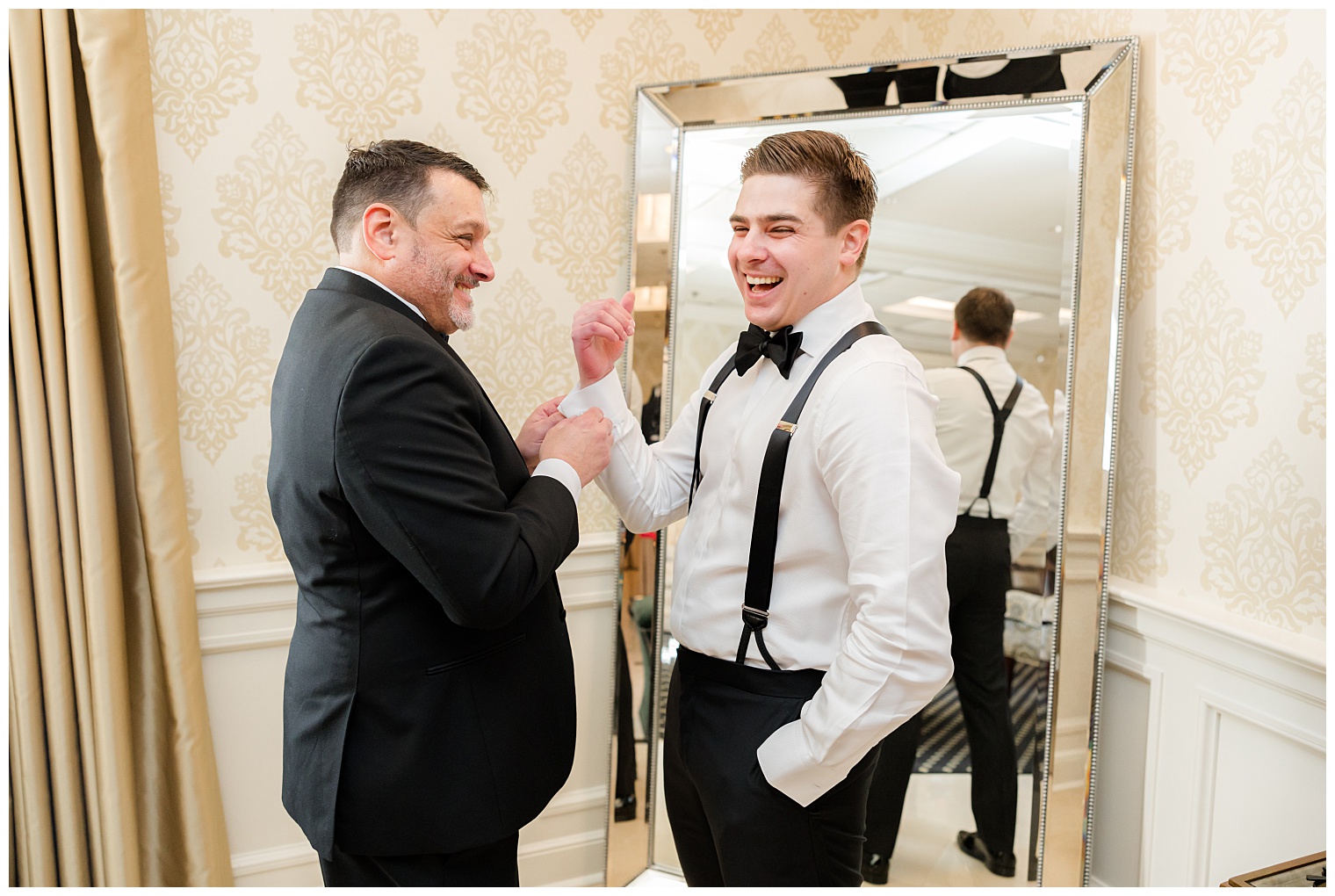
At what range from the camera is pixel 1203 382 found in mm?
2035

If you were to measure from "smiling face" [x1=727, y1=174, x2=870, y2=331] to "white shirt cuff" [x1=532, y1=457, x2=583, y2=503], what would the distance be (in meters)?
0.42

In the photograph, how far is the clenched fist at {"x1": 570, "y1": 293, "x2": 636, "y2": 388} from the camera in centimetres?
171

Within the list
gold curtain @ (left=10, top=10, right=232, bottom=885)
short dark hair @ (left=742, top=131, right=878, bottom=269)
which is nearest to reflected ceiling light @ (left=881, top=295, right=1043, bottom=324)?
short dark hair @ (left=742, top=131, right=878, bottom=269)

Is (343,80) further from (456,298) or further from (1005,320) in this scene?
(1005,320)

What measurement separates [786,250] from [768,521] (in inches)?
18.0

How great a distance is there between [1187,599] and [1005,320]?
2.56ft

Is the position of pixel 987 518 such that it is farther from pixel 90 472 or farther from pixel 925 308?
pixel 90 472

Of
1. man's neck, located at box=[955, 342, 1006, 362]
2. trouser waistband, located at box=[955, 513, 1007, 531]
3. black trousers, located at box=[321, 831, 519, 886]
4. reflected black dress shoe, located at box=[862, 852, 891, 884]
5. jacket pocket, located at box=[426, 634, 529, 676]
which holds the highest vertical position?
man's neck, located at box=[955, 342, 1006, 362]

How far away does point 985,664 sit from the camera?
7.57 ft

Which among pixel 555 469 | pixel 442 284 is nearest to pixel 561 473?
pixel 555 469

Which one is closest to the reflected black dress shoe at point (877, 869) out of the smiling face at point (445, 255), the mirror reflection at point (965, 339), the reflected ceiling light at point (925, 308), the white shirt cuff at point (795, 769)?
the mirror reflection at point (965, 339)

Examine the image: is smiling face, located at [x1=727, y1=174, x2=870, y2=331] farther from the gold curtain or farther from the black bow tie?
the gold curtain

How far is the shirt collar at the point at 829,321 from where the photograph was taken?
154cm

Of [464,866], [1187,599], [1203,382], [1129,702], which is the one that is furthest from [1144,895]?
[464,866]
